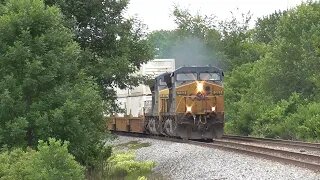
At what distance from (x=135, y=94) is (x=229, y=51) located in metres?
27.8

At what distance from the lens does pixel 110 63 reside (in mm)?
22094

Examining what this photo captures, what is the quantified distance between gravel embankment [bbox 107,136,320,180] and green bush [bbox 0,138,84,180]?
3976 mm

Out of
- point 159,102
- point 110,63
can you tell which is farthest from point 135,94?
point 110,63

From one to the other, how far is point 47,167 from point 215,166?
20.1 ft

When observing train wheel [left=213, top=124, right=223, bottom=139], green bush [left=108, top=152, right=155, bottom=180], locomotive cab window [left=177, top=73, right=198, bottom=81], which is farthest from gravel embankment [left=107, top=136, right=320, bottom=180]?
locomotive cab window [left=177, top=73, right=198, bottom=81]

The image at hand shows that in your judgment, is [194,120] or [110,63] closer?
[110,63]

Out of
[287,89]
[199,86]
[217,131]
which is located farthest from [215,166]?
[287,89]

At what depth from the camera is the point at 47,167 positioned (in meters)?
11.1

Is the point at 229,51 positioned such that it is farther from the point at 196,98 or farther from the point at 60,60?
the point at 60,60

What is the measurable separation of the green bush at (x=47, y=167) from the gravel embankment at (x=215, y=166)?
3.98m

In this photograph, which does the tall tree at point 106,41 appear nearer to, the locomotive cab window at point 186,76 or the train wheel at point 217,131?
the locomotive cab window at point 186,76

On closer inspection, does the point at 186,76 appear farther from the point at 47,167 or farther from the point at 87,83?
the point at 47,167

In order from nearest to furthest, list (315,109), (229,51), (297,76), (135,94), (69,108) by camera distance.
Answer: (69,108), (315,109), (297,76), (135,94), (229,51)

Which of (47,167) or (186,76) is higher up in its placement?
(186,76)
